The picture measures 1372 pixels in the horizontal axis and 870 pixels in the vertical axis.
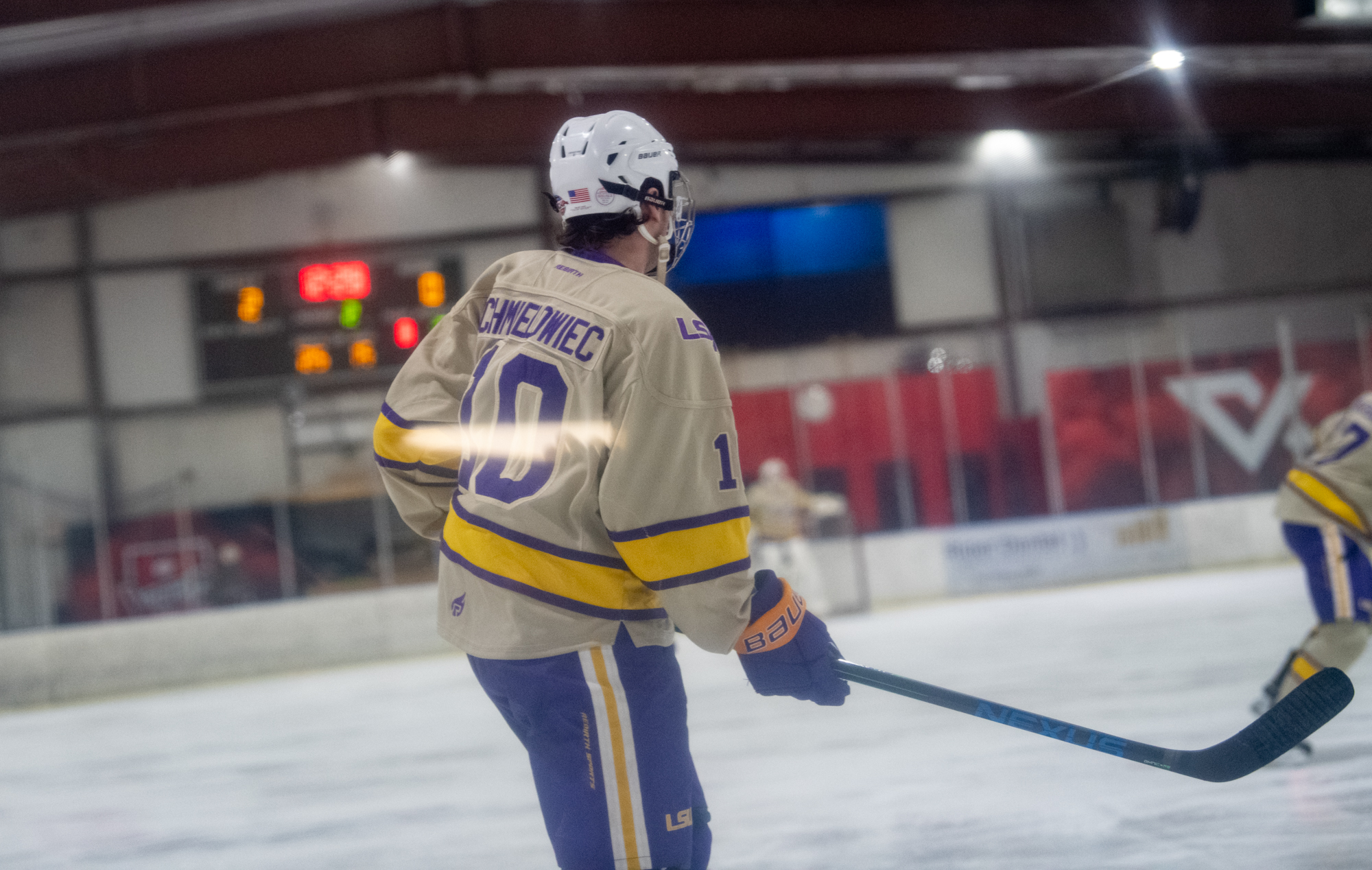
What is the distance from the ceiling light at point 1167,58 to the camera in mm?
8814

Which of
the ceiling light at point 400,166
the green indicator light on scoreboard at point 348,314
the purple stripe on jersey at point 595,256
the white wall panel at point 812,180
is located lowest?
the purple stripe on jersey at point 595,256

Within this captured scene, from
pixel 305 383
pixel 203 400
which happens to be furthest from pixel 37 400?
pixel 305 383

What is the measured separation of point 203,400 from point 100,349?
1.38 meters

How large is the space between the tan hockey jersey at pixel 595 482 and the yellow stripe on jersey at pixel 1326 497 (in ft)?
9.16

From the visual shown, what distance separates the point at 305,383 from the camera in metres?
12.5

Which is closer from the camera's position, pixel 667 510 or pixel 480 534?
pixel 667 510

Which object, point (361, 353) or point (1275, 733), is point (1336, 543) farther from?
point (361, 353)

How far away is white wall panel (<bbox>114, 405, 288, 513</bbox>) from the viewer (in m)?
13.5

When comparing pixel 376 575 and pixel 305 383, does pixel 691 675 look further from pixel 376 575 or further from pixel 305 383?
pixel 305 383

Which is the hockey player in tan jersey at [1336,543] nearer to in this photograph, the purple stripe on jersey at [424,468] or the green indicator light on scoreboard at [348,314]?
Result: the purple stripe on jersey at [424,468]

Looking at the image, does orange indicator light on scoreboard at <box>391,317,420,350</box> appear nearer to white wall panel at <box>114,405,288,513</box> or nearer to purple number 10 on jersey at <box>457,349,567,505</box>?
white wall panel at <box>114,405,288,513</box>

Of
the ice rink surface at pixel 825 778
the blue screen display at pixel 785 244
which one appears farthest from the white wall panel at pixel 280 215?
the ice rink surface at pixel 825 778

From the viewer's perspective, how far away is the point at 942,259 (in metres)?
14.5

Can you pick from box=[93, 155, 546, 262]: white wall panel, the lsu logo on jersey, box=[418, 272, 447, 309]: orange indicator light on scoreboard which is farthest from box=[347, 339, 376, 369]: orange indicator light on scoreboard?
the lsu logo on jersey
